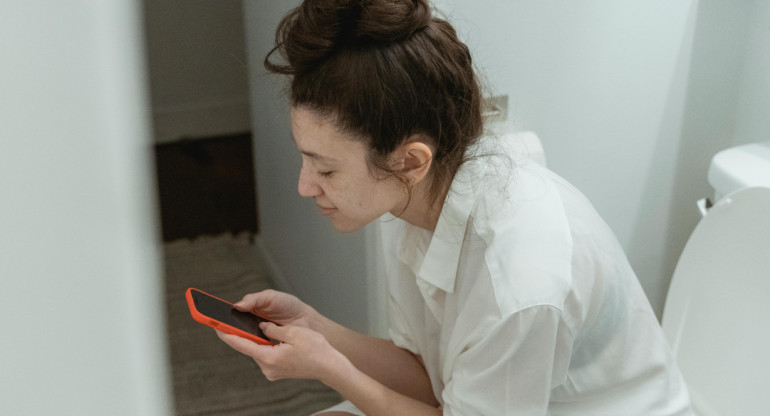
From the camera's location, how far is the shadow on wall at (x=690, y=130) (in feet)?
3.87

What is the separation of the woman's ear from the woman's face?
0.02 m

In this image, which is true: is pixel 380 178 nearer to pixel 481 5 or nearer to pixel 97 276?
pixel 481 5

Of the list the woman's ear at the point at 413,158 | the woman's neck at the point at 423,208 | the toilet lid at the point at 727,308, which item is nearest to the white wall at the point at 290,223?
the woman's neck at the point at 423,208

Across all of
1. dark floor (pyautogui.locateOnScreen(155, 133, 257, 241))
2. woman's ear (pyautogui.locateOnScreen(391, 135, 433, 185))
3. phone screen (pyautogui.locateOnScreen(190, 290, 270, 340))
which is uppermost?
woman's ear (pyautogui.locateOnScreen(391, 135, 433, 185))

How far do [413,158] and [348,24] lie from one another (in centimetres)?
15

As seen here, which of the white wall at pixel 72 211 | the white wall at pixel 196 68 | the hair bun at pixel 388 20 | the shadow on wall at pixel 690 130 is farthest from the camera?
the white wall at pixel 196 68

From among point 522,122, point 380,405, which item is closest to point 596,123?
point 522,122

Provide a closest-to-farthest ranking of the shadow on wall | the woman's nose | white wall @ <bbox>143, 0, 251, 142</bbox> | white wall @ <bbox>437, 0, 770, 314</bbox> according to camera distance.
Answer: the woman's nose < white wall @ <bbox>437, 0, 770, 314</bbox> < the shadow on wall < white wall @ <bbox>143, 0, 251, 142</bbox>

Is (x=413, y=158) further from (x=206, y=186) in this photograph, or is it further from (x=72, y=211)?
(x=206, y=186)

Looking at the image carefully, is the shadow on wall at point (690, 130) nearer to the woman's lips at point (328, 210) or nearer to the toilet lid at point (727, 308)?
the toilet lid at point (727, 308)

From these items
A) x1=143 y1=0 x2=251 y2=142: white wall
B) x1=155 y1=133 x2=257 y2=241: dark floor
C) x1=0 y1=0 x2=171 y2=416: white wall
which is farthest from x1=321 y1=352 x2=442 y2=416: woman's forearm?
x1=143 y1=0 x2=251 y2=142: white wall

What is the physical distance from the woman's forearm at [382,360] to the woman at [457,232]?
99mm

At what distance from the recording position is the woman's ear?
72cm

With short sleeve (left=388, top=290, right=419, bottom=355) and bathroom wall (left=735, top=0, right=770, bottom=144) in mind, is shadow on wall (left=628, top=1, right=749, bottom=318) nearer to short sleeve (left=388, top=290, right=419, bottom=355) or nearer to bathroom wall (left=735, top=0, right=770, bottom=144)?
bathroom wall (left=735, top=0, right=770, bottom=144)
